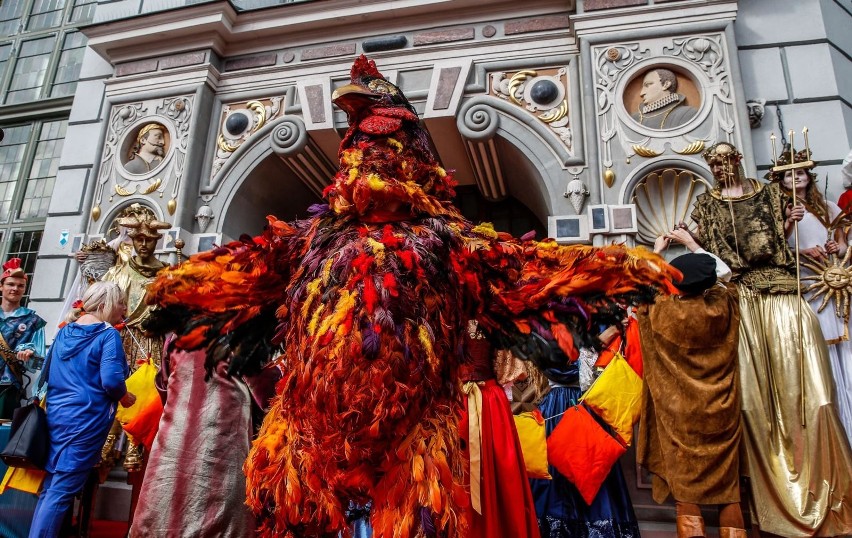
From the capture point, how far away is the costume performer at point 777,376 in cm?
303

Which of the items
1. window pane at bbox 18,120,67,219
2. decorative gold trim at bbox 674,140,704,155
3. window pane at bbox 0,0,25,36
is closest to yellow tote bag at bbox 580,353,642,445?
decorative gold trim at bbox 674,140,704,155

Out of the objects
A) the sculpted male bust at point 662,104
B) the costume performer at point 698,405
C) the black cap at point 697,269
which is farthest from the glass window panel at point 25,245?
the black cap at point 697,269

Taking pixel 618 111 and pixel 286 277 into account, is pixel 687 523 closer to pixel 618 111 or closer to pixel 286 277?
pixel 286 277

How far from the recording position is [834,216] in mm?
3994

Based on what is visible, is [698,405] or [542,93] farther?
[542,93]

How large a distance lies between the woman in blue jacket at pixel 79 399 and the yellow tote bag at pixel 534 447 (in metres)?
2.23

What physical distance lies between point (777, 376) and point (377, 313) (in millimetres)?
2952

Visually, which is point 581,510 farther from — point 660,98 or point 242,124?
point 242,124

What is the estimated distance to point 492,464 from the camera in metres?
2.31

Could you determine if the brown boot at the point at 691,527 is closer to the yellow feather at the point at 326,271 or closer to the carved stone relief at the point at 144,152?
the yellow feather at the point at 326,271

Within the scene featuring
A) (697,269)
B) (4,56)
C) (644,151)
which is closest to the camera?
(697,269)

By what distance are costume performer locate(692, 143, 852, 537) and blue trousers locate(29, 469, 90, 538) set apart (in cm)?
381

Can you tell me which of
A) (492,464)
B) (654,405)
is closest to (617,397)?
(654,405)

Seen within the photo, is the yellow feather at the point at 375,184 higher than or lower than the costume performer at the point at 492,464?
higher
